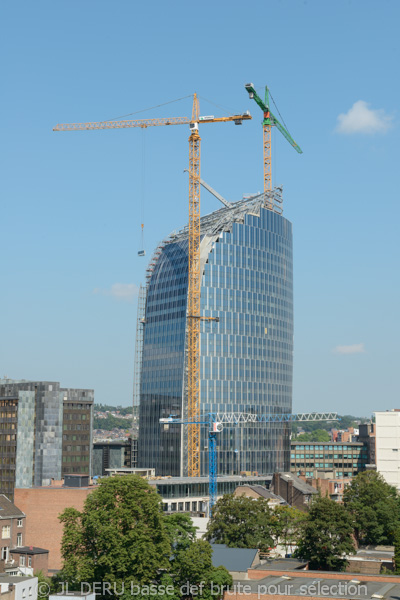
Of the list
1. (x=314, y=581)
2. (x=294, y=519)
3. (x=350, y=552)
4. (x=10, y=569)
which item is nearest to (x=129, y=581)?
(x=314, y=581)

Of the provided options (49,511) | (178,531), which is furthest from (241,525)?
(49,511)

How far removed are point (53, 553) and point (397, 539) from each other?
57288 mm

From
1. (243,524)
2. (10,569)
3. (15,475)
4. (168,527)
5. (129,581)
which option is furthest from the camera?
(15,475)

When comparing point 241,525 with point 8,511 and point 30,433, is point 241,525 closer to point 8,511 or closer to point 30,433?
point 8,511

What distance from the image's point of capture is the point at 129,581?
105 m

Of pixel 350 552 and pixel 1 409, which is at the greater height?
pixel 1 409

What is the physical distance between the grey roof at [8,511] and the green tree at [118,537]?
3409 centimetres

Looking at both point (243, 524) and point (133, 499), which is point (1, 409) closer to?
point (243, 524)

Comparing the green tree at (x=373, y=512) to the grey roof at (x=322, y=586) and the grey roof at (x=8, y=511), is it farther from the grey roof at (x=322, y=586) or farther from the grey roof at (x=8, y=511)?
the grey roof at (x=8, y=511)

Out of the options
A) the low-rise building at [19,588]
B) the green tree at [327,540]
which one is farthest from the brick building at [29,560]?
the green tree at [327,540]

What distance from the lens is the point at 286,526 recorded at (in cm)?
15212

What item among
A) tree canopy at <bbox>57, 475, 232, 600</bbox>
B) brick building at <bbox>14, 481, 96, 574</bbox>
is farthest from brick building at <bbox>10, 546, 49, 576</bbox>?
tree canopy at <bbox>57, 475, 232, 600</bbox>

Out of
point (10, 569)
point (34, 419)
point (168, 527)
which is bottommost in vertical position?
point (10, 569)

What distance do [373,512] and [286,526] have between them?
2352 cm
